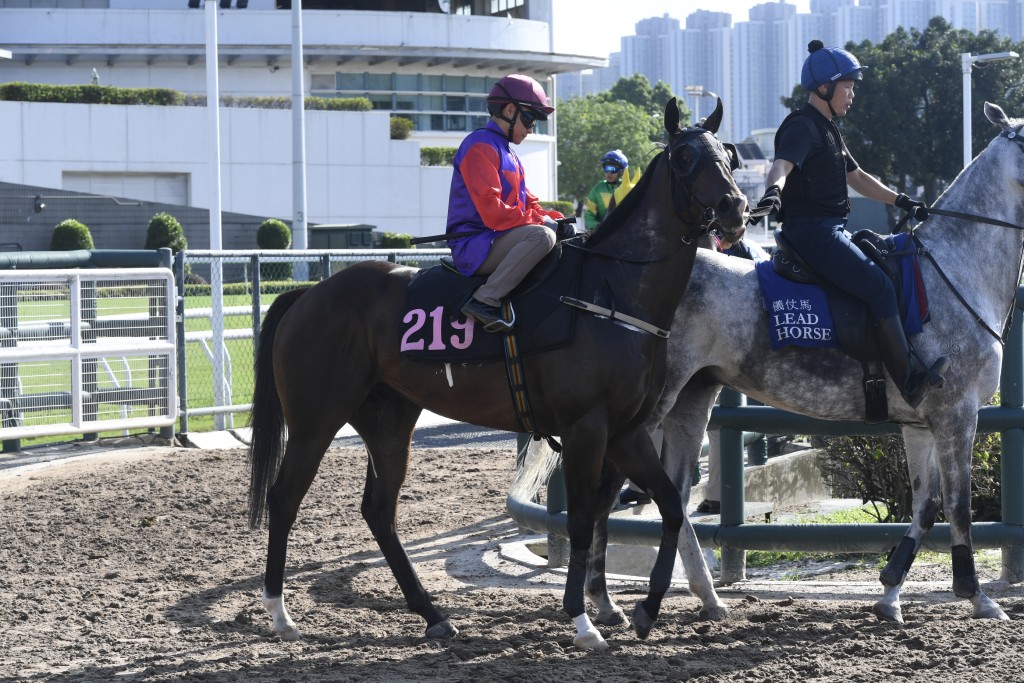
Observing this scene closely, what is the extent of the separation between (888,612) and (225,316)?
940 centimetres

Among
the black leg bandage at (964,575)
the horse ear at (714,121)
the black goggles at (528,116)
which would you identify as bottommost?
the black leg bandage at (964,575)

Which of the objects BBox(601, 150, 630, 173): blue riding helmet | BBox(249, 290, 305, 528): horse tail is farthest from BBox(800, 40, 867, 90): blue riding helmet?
BBox(601, 150, 630, 173): blue riding helmet

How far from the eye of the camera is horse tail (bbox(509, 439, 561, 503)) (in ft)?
23.0

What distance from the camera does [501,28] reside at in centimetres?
5234

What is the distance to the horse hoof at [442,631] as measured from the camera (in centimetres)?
594

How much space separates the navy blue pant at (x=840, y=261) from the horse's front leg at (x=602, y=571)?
1.35 metres

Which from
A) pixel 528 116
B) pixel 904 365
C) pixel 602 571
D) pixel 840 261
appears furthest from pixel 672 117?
pixel 602 571

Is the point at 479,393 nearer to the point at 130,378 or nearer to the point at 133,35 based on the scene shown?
the point at 130,378

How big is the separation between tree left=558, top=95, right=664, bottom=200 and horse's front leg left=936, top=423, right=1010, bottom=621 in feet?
228

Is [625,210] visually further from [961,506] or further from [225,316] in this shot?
[225,316]

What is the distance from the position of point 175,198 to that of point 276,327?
125ft

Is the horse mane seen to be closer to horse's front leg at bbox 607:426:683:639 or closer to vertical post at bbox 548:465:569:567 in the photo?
horse's front leg at bbox 607:426:683:639

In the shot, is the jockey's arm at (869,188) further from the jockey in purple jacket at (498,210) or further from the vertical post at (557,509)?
the vertical post at (557,509)

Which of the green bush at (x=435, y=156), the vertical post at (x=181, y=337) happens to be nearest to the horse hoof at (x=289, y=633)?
the vertical post at (x=181, y=337)
